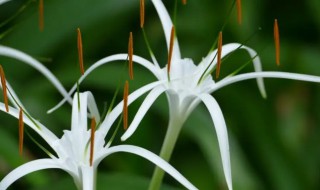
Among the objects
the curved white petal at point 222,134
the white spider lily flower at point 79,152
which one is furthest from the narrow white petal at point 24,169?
the curved white petal at point 222,134

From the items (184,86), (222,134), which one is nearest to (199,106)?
(184,86)

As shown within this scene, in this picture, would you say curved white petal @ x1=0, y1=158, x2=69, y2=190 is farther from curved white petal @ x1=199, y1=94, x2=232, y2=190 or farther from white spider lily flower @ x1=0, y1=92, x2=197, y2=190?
curved white petal @ x1=199, y1=94, x2=232, y2=190

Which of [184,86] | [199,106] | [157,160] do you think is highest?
[199,106]

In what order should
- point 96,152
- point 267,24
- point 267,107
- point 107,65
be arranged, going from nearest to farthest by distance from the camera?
point 96,152, point 267,107, point 107,65, point 267,24

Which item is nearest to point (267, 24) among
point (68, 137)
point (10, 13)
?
point (10, 13)

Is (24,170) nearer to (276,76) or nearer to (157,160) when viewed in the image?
(157,160)

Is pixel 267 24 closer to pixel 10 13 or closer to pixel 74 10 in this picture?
pixel 74 10
